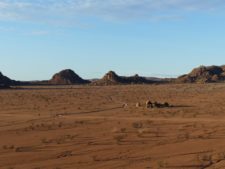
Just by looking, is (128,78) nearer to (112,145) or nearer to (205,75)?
(205,75)

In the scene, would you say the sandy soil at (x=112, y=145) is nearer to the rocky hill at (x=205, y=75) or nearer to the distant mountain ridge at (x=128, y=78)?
the distant mountain ridge at (x=128, y=78)

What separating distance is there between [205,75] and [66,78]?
115 feet

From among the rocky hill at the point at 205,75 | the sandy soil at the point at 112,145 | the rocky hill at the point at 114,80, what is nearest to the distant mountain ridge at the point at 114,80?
the rocky hill at the point at 114,80

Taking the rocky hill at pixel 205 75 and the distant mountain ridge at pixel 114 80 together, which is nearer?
the distant mountain ridge at pixel 114 80

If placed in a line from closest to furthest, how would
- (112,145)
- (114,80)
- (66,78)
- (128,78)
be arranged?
1. (112,145)
2. (114,80)
3. (128,78)
4. (66,78)

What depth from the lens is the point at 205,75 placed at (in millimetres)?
130000

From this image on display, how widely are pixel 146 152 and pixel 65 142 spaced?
11.1ft

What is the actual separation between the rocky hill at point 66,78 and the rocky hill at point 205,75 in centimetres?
2618

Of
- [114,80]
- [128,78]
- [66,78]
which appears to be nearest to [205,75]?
[128,78]

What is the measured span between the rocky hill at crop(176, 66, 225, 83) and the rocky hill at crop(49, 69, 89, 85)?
85.9ft

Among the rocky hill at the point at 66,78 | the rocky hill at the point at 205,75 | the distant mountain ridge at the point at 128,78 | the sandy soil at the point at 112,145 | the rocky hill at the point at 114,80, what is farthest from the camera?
the rocky hill at the point at 66,78

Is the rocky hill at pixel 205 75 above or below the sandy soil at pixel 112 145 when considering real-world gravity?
above

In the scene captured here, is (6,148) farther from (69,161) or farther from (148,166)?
(148,166)

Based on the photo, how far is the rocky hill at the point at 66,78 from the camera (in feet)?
433
